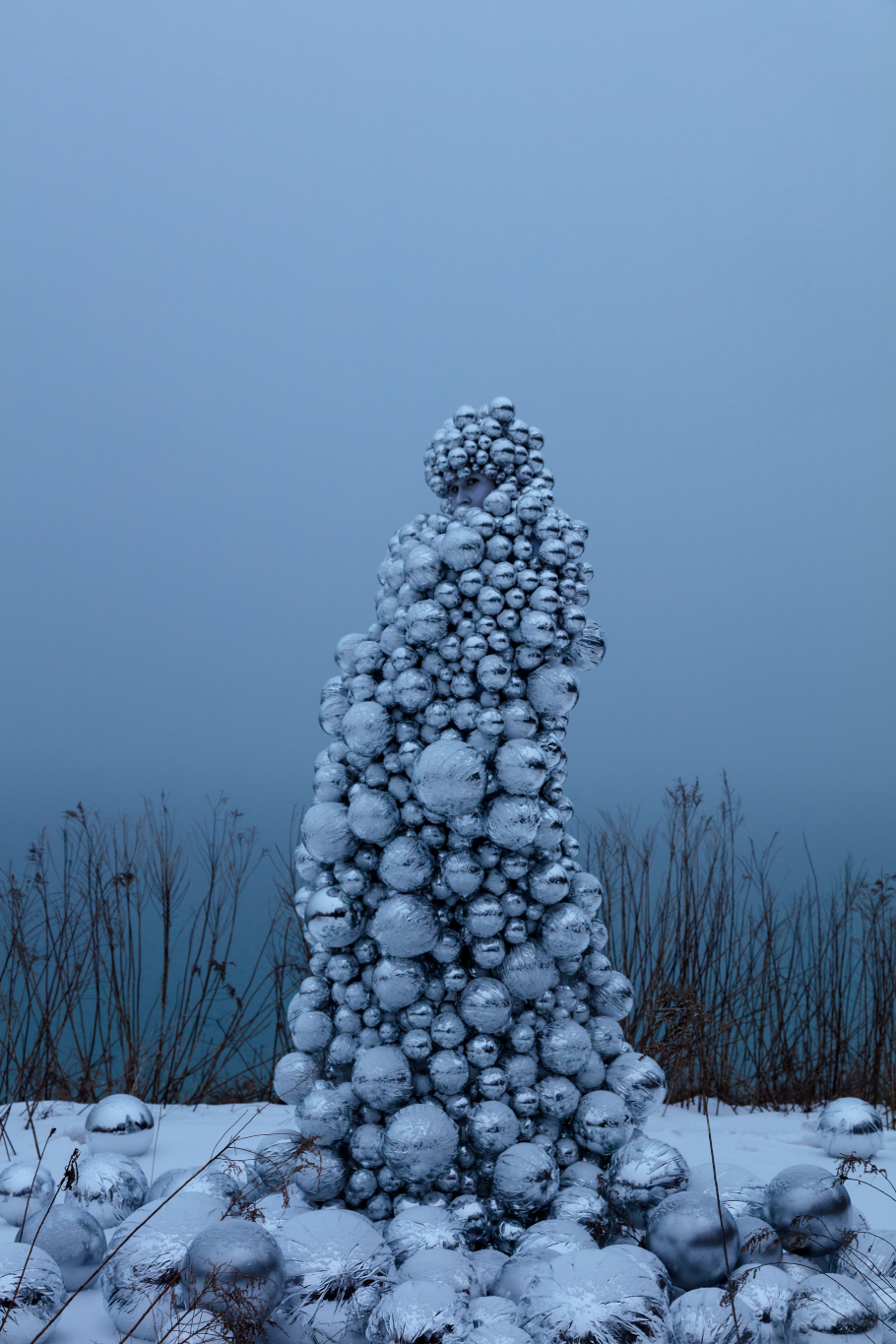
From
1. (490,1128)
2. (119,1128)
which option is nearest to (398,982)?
(490,1128)

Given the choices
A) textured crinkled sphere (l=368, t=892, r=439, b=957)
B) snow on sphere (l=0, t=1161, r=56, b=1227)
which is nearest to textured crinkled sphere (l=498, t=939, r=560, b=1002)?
textured crinkled sphere (l=368, t=892, r=439, b=957)

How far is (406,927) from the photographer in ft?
7.03

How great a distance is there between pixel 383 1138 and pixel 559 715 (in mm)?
1007

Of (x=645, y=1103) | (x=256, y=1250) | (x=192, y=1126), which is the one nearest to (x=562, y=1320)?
(x=256, y=1250)

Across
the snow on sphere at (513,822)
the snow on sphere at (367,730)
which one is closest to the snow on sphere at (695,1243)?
the snow on sphere at (513,822)

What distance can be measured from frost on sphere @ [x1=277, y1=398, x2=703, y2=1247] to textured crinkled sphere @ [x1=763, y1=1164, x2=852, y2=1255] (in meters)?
0.20

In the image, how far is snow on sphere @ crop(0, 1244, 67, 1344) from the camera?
1.69m

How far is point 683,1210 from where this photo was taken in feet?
6.09

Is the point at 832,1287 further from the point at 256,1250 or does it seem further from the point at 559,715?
the point at 559,715

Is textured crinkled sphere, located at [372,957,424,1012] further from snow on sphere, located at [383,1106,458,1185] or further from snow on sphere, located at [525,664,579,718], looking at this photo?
snow on sphere, located at [525,664,579,718]

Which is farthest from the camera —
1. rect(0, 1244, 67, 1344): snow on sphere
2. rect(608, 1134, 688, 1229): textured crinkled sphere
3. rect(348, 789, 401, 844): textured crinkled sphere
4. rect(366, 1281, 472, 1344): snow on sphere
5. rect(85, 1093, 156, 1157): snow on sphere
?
rect(85, 1093, 156, 1157): snow on sphere

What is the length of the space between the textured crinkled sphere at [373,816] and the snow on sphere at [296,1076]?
0.54m

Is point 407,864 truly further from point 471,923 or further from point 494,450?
point 494,450

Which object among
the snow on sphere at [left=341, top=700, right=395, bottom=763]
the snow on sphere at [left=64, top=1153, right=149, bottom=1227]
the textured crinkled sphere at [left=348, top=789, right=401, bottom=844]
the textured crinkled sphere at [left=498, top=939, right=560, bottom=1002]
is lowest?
the snow on sphere at [left=64, top=1153, right=149, bottom=1227]
